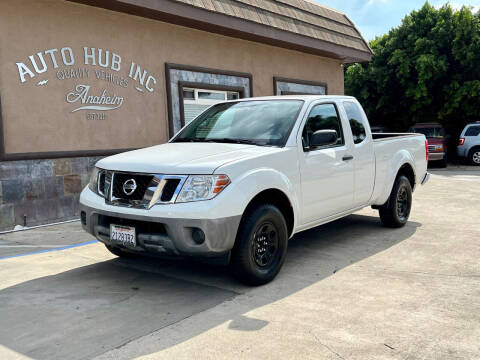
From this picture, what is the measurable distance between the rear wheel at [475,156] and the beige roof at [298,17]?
7465 mm

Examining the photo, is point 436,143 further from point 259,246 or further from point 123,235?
point 123,235

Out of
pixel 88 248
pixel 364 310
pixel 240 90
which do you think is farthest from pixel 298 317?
pixel 240 90

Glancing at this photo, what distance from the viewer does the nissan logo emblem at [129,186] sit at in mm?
4305

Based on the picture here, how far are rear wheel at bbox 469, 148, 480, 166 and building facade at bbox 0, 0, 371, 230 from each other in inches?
409

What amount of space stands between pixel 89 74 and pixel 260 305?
618 cm

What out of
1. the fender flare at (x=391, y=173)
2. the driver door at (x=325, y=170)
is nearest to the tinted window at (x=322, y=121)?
the driver door at (x=325, y=170)

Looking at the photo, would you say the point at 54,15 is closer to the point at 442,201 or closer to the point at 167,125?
the point at 167,125

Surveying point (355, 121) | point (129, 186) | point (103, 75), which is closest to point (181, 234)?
point (129, 186)

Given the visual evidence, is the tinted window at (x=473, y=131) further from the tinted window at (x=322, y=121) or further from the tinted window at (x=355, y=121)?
the tinted window at (x=322, y=121)

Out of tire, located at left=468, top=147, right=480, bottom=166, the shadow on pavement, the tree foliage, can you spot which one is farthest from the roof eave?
the tree foliage

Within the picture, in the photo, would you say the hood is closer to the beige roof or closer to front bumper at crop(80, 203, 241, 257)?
front bumper at crop(80, 203, 241, 257)

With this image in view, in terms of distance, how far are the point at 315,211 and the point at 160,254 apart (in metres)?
1.87

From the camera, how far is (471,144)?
19.2m

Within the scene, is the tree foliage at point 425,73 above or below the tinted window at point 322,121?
above
